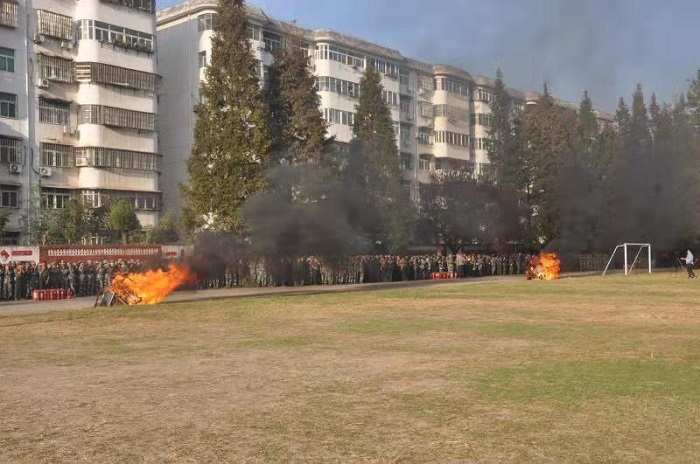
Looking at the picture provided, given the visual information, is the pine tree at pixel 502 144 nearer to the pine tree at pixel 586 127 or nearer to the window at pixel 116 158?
the pine tree at pixel 586 127

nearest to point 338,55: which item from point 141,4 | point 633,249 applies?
point 141,4

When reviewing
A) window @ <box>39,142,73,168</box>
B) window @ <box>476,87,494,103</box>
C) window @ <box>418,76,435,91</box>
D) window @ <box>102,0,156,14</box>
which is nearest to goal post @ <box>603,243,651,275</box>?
window @ <box>418,76,435,91</box>

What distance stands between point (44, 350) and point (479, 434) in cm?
1055

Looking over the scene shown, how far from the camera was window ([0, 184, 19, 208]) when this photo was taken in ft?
162

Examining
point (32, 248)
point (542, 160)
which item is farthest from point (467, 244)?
point (32, 248)

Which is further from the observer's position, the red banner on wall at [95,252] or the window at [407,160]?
the window at [407,160]

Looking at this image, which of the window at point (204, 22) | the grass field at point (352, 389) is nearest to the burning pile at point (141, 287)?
the grass field at point (352, 389)

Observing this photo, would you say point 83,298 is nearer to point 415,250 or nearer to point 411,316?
point 411,316

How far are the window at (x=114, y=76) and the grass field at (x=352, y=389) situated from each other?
3631cm

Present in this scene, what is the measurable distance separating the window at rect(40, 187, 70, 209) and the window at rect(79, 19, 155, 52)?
36.9 ft

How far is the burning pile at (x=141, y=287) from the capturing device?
2619 centimetres

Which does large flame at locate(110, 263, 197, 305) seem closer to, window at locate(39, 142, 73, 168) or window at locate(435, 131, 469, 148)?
window at locate(39, 142, 73, 168)

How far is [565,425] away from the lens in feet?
26.7

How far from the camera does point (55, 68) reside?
170 feet
